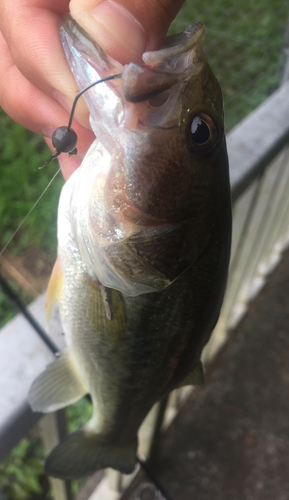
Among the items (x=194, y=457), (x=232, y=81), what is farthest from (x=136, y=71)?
(x=232, y=81)

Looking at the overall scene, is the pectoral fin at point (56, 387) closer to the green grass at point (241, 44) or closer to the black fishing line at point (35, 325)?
the black fishing line at point (35, 325)

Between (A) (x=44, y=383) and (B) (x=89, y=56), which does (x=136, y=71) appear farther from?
(A) (x=44, y=383)

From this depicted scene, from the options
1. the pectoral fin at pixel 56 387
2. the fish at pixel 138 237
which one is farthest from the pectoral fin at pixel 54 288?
the pectoral fin at pixel 56 387

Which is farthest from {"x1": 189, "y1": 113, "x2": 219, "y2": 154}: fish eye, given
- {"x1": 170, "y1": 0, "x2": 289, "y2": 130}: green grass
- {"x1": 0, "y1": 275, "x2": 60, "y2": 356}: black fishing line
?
{"x1": 170, "y1": 0, "x2": 289, "y2": 130}: green grass

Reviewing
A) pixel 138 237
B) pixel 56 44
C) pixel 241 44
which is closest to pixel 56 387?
pixel 138 237

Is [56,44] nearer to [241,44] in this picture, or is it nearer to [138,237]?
[138,237]

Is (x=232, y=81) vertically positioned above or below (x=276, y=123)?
below
